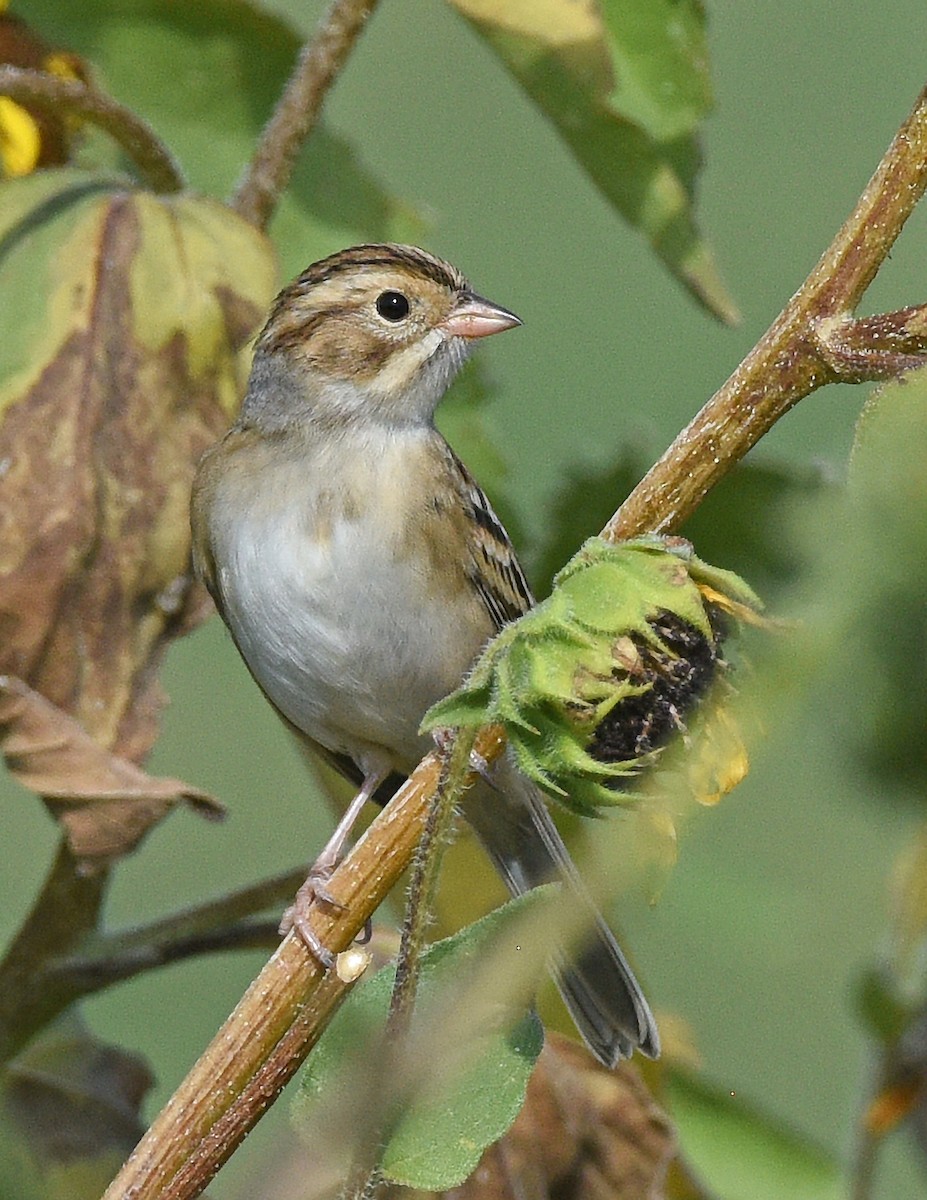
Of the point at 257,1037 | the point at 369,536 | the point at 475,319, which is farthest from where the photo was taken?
the point at 475,319

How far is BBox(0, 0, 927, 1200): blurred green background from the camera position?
181cm

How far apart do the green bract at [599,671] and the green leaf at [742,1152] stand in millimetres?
777

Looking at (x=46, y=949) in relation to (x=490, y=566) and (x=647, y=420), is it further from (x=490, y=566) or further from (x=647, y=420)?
(x=647, y=420)

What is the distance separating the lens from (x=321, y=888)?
1.62m

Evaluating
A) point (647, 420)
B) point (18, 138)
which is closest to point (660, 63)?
point (18, 138)

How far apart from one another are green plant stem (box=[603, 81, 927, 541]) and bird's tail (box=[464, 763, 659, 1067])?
453 millimetres

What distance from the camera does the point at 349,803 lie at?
229 cm

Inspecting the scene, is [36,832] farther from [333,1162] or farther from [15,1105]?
[333,1162]

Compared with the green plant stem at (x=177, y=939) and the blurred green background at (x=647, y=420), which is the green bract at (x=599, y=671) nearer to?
the blurred green background at (x=647, y=420)

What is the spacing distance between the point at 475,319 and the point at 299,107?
0.69 m

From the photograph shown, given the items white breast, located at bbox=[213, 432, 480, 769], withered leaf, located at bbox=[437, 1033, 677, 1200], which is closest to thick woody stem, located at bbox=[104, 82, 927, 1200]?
withered leaf, located at bbox=[437, 1033, 677, 1200]

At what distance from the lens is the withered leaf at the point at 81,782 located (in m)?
1.79

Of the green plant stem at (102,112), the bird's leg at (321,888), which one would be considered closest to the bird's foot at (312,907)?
the bird's leg at (321,888)

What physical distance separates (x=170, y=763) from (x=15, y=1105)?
13.7 ft
